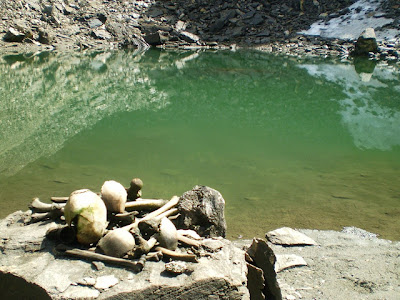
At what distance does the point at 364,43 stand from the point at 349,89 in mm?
9221

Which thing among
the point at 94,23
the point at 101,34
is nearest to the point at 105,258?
the point at 101,34

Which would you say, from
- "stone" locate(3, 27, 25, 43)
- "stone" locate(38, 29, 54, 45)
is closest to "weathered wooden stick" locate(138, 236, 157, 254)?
"stone" locate(3, 27, 25, 43)

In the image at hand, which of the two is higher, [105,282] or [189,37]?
[189,37]

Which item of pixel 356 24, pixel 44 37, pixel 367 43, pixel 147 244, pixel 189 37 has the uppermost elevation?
pixel 356 24

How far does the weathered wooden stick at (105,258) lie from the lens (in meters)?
2.80

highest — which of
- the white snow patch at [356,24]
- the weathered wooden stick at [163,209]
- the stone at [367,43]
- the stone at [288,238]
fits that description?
the white snow patch at [356,24]

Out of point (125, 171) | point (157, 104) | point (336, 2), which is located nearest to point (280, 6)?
point (336, 2)

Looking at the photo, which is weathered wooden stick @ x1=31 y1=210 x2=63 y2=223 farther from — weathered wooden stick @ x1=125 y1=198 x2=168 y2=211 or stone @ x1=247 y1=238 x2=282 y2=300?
stone @ x1=247 y1=238 x2=282 y2=300

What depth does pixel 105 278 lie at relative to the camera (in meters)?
2.69

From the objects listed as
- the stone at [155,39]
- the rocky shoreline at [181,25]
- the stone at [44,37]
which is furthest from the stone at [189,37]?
the stone at [44,37]

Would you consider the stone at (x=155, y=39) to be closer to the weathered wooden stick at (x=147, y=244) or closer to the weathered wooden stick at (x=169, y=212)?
the weathered wooden stick at (x=169, y=212)

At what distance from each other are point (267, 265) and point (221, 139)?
6007mm

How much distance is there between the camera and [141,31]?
Result: 87.8ft

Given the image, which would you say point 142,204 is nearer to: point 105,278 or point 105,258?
point 105,258
